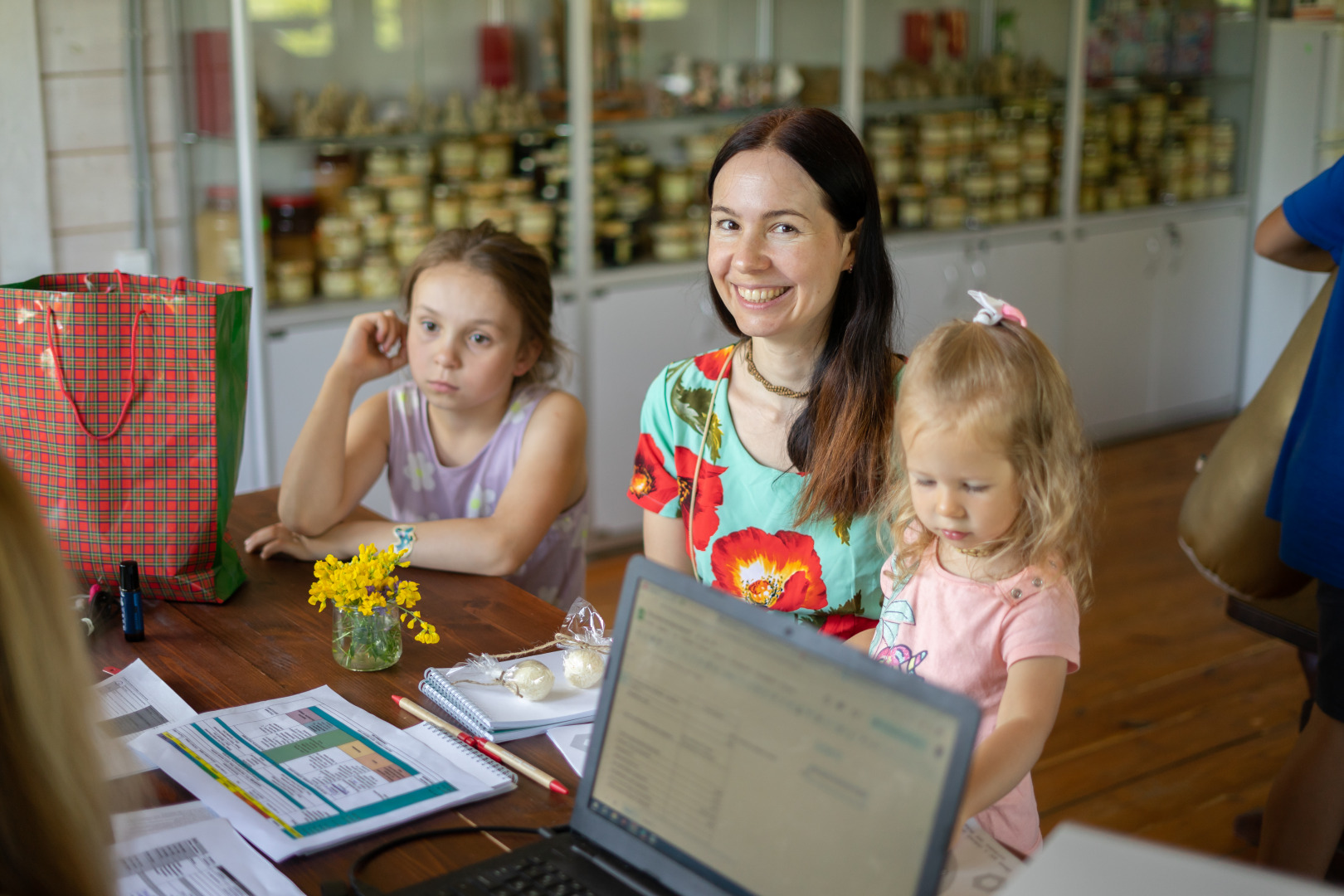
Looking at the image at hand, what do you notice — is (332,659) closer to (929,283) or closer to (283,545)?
(283,545)

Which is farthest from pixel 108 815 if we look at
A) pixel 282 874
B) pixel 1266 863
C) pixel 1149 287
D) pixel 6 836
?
pixel 1149 287

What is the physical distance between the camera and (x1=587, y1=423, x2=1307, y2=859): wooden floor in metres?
2.45

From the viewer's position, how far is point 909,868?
0.79 m

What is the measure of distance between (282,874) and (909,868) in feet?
1.73

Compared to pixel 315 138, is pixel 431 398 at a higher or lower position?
lower

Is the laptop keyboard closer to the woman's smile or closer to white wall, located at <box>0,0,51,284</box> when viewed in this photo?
the woman's smile

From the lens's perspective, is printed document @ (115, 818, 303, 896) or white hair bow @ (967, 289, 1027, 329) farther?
white hair bow @ (967, 289, 1027, 329)

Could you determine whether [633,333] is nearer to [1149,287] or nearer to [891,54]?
[891,54]

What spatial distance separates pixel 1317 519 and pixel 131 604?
1.62 metres

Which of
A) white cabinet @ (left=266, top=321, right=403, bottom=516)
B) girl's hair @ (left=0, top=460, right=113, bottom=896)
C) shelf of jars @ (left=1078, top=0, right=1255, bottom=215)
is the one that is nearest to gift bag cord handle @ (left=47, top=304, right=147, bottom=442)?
girl's hair @ (left=0, top=460, right=113, bottom=896)

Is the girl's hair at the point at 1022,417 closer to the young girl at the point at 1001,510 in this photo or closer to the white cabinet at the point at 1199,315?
the young girl at the point at 1001,510

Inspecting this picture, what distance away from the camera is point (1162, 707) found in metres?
2.85

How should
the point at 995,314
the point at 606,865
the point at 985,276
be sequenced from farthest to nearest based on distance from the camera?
1. the point at 985,276
2. the point at 995,314
3. the point at 606,865

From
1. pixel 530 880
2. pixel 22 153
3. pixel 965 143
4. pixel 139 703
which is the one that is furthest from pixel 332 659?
pixel 965 143
